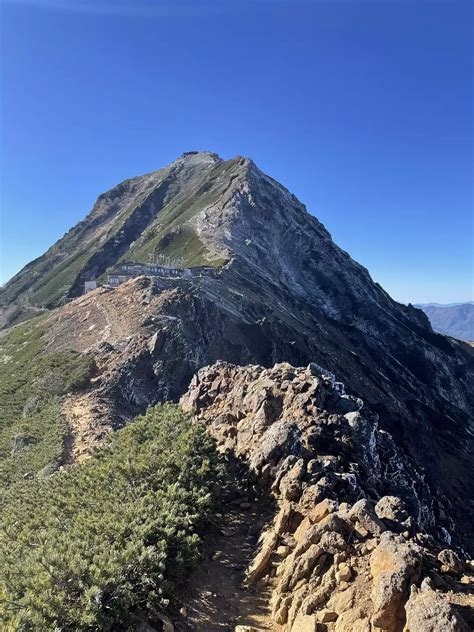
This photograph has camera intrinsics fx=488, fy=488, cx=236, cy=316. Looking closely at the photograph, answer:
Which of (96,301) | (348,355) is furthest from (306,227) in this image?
(96,301)

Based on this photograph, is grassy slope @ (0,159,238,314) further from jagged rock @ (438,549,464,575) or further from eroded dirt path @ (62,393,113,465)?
jagged rock @ (438,549,464,575)

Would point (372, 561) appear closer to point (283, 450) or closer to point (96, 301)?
point (283, 450)

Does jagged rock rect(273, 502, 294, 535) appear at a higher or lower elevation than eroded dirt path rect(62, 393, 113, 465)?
higher

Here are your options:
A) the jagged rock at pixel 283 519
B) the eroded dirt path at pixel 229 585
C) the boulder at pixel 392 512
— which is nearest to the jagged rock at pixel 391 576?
the boulder at pixel 392 512

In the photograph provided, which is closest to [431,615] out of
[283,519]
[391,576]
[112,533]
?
[391,576]

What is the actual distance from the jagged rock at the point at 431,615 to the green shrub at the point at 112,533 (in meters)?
6.19

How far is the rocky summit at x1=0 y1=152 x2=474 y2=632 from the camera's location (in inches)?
512

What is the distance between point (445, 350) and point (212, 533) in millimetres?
154501

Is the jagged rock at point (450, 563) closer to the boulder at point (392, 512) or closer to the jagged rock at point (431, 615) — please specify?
the boulder at point (392, 512)

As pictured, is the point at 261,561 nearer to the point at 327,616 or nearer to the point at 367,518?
the point at 367,518

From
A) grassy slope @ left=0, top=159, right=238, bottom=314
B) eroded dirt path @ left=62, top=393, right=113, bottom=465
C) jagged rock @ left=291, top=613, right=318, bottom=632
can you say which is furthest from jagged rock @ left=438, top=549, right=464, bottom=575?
grassy slope @ left=0, top=159, right=238, bottom=314

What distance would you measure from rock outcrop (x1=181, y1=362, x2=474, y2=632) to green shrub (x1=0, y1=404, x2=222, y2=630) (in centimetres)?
230

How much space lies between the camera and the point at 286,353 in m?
77.2

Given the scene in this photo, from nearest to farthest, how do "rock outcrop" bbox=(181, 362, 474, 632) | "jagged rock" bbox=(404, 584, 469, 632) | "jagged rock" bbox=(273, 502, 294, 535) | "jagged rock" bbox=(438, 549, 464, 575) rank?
"jagged rock" bbox=(404, 584, 469, 632)
"rock outcrop" bbox=(181, 362, 474, 632)
"jagged rock" bbox=(438, 549, 464, 575)
"jagged rock" bbox=(273, 502, 294, 535)
